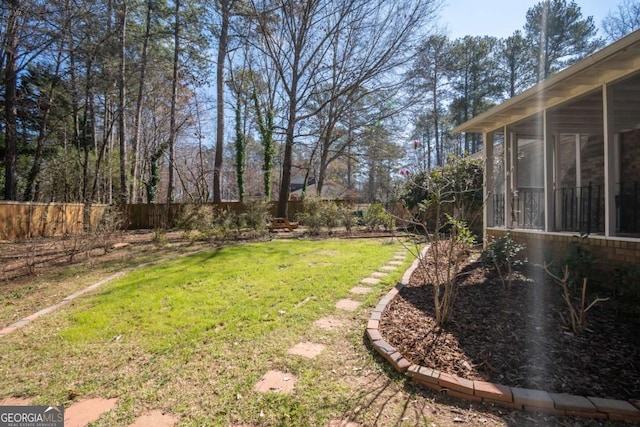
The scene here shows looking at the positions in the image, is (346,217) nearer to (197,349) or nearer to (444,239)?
(444,239)

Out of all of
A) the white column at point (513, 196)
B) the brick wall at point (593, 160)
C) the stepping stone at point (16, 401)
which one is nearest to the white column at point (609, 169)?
the white column at point (513, 196)

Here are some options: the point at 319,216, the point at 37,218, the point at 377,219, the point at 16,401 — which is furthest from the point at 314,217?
the point at 37,218

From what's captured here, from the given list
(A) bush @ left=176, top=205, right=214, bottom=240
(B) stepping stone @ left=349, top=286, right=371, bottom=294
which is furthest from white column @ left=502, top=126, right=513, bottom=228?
(A) bush @ left=176, top=205, right=214, bottom=240

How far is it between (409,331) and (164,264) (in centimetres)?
528

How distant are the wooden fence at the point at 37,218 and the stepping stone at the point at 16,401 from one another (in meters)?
8.46

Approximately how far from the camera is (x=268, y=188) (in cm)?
2105

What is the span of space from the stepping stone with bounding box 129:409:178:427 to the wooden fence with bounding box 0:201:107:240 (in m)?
9.30

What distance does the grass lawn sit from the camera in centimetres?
202

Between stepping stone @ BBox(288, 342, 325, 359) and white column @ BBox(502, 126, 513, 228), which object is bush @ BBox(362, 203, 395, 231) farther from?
stepping stone @ BBox(288, 342, 325, 359)

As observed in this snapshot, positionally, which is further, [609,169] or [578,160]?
[578,160]

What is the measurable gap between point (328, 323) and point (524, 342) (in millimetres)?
1723

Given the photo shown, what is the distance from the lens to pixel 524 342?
264 cm

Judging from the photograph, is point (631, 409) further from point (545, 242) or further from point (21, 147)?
point (21, 147)

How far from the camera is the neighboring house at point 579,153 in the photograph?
3.84 m
